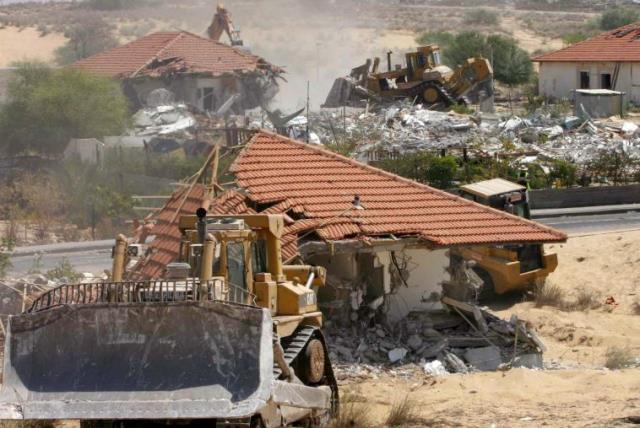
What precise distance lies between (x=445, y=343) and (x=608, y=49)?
40.7 meters

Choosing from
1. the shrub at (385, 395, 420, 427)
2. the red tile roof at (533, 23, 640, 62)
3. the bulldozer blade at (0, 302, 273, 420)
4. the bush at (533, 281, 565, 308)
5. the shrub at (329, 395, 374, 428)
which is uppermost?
the bulldozer blade at (0, 302, 273, 420)

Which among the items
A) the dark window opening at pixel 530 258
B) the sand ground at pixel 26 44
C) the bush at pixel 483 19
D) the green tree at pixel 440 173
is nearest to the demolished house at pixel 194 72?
the green tree at pixel 440 173

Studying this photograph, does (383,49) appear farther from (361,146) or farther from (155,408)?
(155,408)

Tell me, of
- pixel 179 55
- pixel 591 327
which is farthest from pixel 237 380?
pixel 179 55

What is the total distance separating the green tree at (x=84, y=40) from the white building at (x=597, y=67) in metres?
28.4

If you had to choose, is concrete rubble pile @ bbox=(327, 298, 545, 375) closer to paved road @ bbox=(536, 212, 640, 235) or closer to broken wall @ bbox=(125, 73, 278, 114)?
paved road @ bbox=(536, 212, 640, 235)

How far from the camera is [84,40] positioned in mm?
85750

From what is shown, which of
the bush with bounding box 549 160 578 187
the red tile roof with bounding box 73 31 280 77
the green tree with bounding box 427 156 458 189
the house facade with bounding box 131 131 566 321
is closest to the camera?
the house facade with bounding box 131 131 566 321

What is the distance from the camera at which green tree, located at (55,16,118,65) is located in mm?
79812

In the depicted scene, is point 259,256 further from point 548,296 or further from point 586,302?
point 586,302

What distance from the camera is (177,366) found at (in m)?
12.3

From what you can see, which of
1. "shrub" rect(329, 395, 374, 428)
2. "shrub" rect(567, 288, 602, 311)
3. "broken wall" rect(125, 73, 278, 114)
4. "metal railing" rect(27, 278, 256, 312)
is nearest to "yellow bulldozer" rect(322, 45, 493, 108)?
"broken wall" rect(125, 73, 278, 114)

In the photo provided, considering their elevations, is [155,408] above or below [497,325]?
above

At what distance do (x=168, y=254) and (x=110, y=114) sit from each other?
2393 cm
